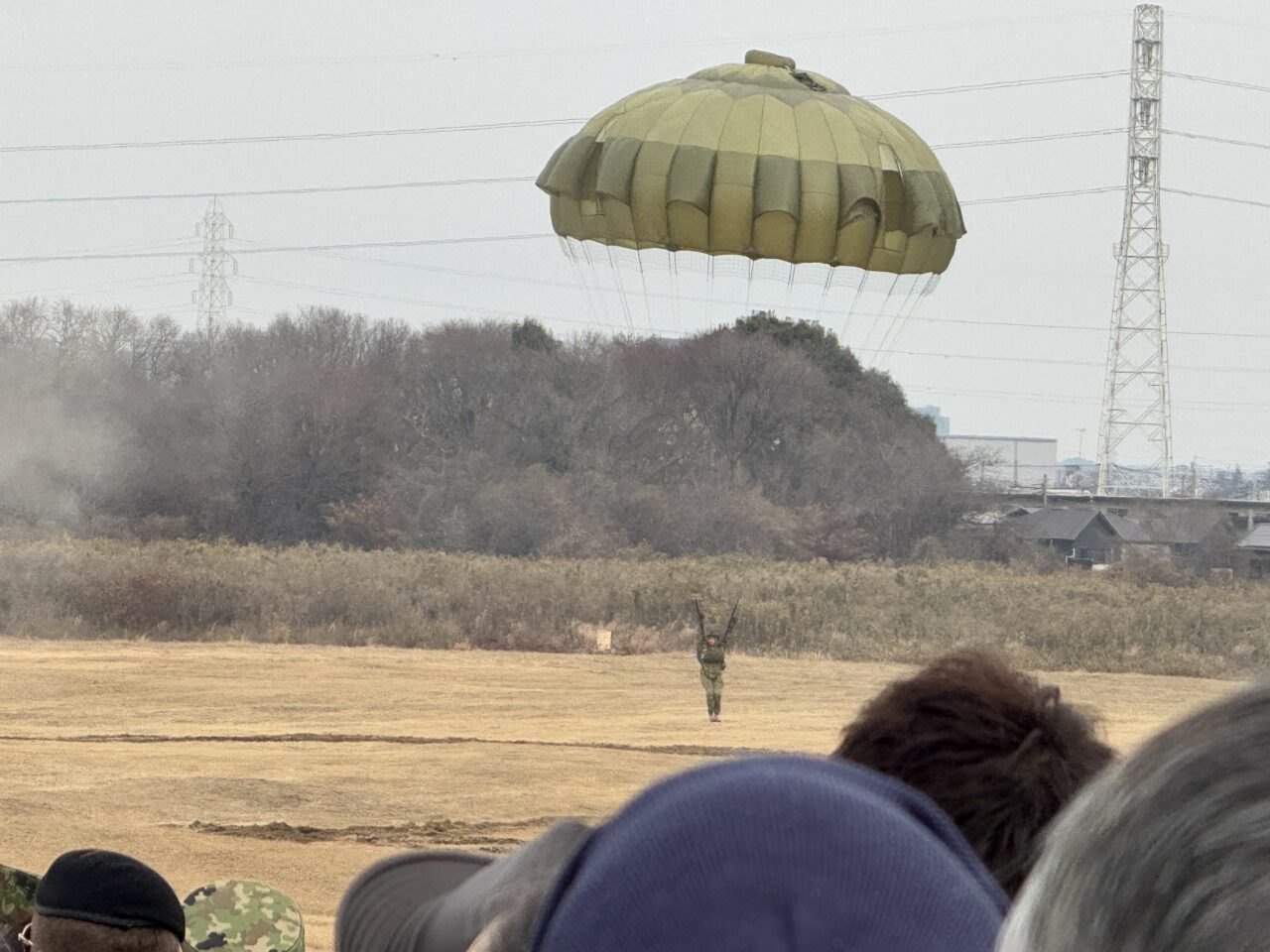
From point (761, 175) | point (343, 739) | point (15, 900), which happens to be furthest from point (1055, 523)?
point (15, 900)

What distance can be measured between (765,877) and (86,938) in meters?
1.65

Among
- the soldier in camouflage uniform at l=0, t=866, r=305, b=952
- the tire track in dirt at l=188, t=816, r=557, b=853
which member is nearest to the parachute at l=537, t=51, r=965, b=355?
the tire track in dirt at l=188, t=816, r=557, b=853

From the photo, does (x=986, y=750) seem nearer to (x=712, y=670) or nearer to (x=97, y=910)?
(x=97, y=910)

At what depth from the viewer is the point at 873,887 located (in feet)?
2.73

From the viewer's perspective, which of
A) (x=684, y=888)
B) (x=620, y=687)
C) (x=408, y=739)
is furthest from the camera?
(x=620, y=687)

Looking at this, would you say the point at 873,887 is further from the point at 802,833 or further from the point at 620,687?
the point at 620,687

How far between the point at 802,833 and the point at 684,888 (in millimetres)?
65

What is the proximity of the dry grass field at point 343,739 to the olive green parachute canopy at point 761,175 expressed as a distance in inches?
233

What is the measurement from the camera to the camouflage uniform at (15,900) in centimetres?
289

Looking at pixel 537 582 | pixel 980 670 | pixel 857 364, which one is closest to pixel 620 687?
pixel 537 582

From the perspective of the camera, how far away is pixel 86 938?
2.22 meters

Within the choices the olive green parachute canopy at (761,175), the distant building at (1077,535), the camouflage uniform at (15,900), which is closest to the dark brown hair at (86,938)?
the camouflage uniform at (15,900)

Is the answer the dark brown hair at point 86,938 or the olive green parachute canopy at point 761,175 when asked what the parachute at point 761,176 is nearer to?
the olive green parachute canopy at point 761,175

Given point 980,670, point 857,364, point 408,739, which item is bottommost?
point 408,739
